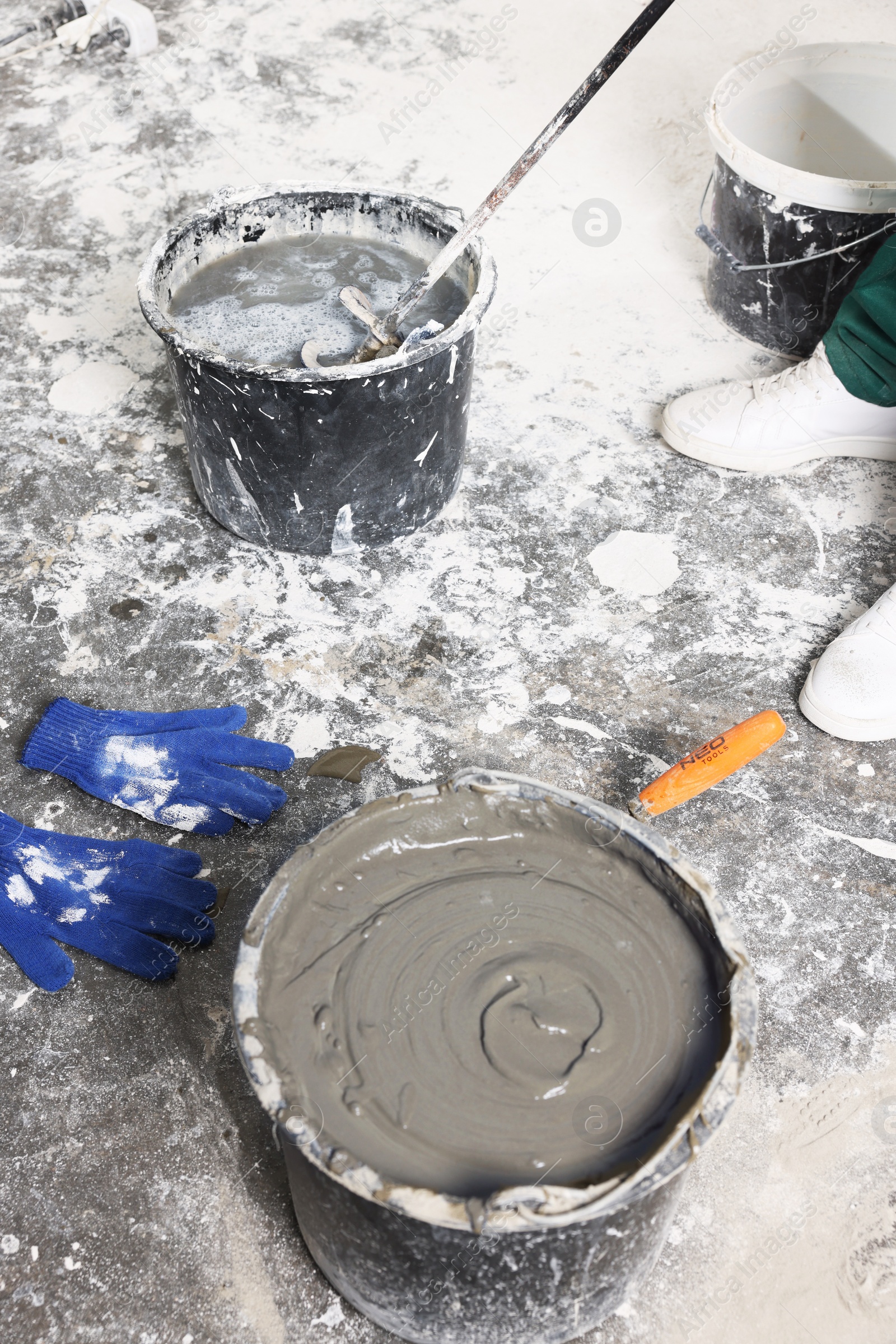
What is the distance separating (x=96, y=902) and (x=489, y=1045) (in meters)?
0.82

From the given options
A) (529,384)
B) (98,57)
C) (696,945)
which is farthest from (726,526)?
(98,57)

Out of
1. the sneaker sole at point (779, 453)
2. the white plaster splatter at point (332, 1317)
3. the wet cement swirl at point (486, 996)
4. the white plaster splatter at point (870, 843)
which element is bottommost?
the white plaster splatter at point (332, 1317)

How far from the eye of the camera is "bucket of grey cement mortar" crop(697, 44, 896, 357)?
98.7 inches

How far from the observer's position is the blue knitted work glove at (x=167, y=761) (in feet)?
6.13

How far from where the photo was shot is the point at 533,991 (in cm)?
127

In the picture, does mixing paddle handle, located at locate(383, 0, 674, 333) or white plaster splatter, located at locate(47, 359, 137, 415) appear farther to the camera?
white plaster splatter, located at locate(47, 359, 137, 415)

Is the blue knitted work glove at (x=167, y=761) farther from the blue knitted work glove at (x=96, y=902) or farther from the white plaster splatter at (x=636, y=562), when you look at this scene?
the white plaster splatter at (x=636, y=562)

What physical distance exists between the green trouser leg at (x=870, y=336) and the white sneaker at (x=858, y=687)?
1.99ft

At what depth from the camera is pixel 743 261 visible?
2.75 m

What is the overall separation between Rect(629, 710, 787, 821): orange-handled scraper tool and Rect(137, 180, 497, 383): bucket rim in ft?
2.96

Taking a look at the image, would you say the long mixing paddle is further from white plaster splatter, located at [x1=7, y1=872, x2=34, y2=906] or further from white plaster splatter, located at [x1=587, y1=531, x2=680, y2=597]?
white plaster splatter, located at [x1=7, y1=872, x2=34, y2=906]

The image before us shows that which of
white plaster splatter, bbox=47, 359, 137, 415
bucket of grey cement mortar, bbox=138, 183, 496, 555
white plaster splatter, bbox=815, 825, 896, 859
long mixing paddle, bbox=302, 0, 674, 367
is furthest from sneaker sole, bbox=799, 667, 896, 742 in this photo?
white plaster splatter, bbox=47, 359, 137, 415

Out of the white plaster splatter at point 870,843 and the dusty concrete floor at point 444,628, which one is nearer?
the dusty concrete floor at point 444,628

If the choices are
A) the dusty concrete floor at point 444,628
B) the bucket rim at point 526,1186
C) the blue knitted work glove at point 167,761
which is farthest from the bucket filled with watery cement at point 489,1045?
the blue knitted work glove at point 167,761
